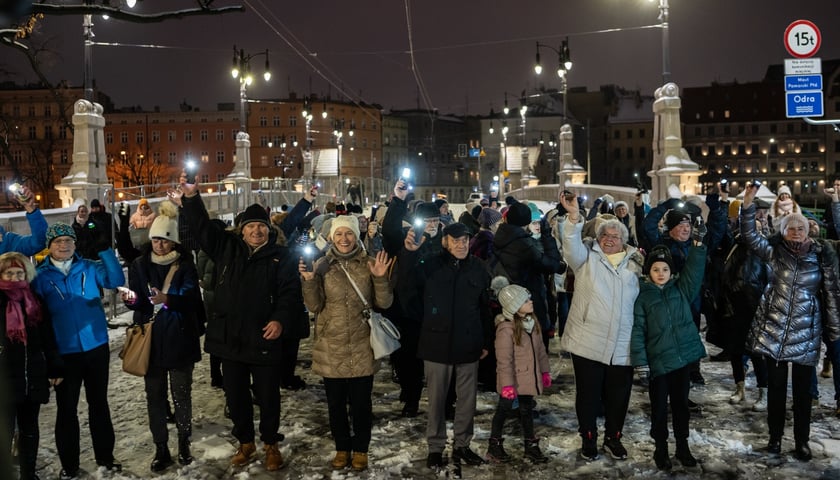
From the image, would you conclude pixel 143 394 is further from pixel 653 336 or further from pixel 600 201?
pixel 600 201

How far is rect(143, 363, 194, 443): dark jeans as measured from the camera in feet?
19.4

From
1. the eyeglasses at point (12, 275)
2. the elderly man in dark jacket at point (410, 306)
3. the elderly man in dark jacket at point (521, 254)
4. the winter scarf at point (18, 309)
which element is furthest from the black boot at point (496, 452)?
the eyeglasses at point (12, 275)

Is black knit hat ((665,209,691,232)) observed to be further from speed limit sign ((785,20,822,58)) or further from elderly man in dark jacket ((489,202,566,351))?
speed limit sign ((785,20,822,58))

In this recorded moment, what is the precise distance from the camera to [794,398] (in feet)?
19.6

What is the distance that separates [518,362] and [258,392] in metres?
2.08

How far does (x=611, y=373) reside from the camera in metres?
5.92

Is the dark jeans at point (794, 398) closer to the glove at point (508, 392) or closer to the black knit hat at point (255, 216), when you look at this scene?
the glove at point (508, 392)

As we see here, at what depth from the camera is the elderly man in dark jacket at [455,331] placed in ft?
18.9

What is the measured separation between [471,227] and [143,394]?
14.5 feet

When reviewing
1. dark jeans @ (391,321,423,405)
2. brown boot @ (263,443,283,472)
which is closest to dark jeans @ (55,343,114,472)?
brown boot @ (263,443,283,472)

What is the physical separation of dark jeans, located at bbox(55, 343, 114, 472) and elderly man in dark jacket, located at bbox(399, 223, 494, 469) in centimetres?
252

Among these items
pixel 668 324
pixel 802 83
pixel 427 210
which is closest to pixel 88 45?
pixel 427 210

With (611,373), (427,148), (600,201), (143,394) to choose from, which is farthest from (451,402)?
(427,148)

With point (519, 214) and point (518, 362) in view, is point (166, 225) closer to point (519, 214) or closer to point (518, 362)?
point (518, 362)
